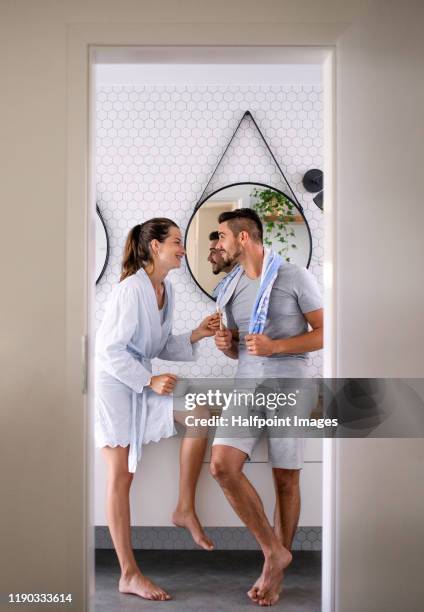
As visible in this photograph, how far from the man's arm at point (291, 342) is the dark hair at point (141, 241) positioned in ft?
2.05

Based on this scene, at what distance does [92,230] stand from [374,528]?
50.2 inches

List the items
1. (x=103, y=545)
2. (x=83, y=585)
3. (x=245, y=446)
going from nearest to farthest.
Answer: (x=83, y=585)
(x=245, y=446)
(x=103, y=545)

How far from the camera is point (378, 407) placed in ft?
6.39

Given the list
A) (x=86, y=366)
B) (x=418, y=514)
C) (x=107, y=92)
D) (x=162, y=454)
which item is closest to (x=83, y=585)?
(x=86, y=366)

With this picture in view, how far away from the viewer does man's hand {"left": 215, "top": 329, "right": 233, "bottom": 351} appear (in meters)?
2.91

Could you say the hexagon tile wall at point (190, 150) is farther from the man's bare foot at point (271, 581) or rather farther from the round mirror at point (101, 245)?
the man's bare foot at point (271, 581)

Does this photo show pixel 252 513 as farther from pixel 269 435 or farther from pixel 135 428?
pixel 135 428

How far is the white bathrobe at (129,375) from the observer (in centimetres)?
271

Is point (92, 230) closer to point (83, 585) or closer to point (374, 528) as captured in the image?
point (83, 585)

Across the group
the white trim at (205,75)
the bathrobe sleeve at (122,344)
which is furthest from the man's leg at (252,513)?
the white trim at (205,75)

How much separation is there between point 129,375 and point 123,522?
2.01 feet

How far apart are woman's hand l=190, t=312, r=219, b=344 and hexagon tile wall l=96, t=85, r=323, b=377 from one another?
12cm

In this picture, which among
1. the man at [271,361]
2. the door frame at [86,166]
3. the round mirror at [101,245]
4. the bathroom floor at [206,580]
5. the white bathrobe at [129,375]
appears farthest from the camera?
the round mirror at [101,245]

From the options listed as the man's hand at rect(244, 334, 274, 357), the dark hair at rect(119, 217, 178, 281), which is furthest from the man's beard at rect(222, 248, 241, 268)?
the man's hand at rect(244, 334, 274, 357)
